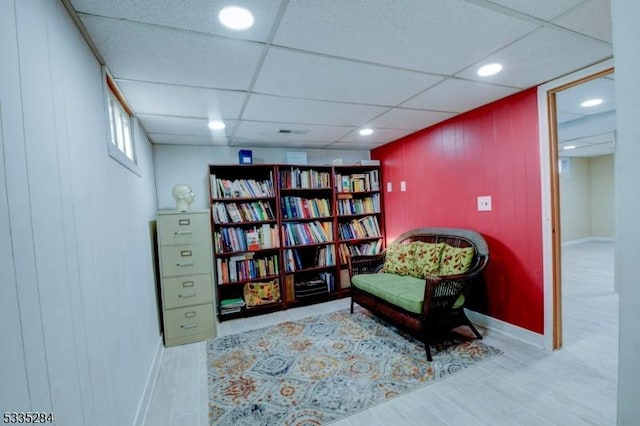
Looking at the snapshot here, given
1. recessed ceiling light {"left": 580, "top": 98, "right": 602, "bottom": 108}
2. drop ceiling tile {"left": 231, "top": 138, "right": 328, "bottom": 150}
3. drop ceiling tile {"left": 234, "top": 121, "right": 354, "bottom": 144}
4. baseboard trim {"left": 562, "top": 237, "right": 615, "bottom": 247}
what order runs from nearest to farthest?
recessed ceiling light {"left": 580, "top": 98, "right": 602, "bottom": 108} → drop ceiling tile {"left": 234, "top": 121, "right": 354, "bottom": 144} → drop ceiling tile {"left": 231, "top": 138, "right": 328, "bottom": 150} → baseboard trim {"left": 562, "top": 237, "right": 615, "bottom": 247}

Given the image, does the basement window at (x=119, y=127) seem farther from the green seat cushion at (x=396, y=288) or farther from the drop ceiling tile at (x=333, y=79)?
the green seat cushion at (x=396, y=288)

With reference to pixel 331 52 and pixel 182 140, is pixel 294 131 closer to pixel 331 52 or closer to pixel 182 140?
pixel 182 140

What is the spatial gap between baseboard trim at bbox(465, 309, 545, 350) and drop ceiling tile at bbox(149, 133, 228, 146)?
10.9 ft

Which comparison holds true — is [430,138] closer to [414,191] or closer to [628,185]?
[414,191]

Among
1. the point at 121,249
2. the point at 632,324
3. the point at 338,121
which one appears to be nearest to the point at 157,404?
the point at 121,249

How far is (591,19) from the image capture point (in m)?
1.35

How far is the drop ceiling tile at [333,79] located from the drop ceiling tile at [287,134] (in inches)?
29.3

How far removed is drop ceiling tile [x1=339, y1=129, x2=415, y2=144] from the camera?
3.28 meters

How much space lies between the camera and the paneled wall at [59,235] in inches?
26.5

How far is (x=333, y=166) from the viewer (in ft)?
12.2

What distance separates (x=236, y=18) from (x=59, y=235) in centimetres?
110

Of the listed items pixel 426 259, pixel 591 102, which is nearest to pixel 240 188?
pixel 426 259

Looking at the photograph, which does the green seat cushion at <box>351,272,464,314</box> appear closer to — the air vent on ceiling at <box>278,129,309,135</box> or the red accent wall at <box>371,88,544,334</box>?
the red accent wall at <box>371,88,544,334</box>

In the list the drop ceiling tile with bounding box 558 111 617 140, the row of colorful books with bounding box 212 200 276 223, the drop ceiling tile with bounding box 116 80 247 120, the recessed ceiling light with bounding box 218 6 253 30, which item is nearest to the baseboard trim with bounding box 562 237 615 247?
the drop ceiling tile with bounding box 558 111 617 140
